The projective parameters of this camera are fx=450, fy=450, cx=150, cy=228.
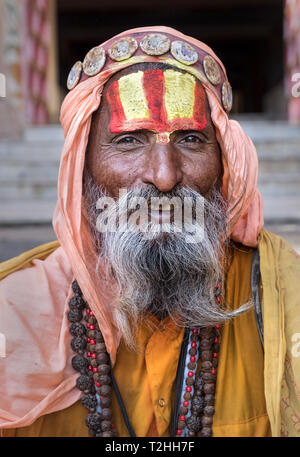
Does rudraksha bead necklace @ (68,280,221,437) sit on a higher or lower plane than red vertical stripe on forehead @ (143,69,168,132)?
lower

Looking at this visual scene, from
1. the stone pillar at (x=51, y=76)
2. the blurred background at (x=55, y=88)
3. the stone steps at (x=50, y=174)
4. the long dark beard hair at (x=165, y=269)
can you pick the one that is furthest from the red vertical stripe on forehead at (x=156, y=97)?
the stone pillar at (x=51, y=76)

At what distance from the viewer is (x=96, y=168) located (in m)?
1.58

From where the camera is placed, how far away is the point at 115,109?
1525 mm

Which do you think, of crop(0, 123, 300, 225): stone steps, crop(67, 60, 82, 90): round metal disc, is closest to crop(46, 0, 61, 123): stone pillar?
crop(0, 123, 300, 225): stone steps

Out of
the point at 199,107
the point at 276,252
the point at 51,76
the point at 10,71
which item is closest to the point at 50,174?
the point at 10,71

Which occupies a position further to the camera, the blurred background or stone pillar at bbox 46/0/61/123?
stone pillar at bbox 46/0/61/123

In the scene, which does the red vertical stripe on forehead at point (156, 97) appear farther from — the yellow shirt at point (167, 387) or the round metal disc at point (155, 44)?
the yellow shirt at point (167, 387)

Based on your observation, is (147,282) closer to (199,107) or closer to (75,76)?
(199,107)

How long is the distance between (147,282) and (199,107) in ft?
2.06

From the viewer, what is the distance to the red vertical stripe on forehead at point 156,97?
1493 mm

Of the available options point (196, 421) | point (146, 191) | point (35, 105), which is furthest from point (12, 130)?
point (196, 421)

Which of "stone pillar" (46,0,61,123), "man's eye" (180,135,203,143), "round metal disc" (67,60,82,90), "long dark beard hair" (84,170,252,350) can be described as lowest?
"long dark beard hair" (84,170,252,350)

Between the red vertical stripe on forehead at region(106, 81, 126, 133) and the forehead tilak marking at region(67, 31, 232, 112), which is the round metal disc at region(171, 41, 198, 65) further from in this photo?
the red vertical stripe on forehead at region(106, 81, 126, 133)

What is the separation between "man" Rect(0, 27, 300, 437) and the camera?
4.79 ft
